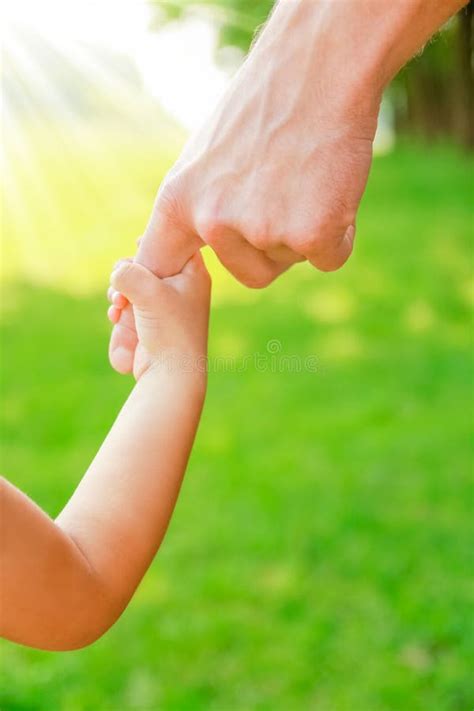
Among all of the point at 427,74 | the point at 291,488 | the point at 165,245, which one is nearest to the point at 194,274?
the point at 165,245

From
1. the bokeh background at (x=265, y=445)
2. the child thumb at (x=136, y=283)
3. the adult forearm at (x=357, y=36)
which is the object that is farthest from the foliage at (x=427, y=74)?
the child thumb at (x=136, y=283)

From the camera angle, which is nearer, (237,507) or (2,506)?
(2,506)

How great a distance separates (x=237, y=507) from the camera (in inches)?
124

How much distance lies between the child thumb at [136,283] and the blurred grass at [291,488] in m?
1.40

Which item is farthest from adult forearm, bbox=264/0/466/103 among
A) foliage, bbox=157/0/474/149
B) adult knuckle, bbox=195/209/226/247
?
foliage, bbox=157/0/474/149

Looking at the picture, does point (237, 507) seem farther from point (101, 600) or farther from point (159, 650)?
point (101, 600)

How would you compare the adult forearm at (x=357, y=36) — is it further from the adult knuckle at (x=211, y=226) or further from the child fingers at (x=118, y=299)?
the child fingers at (x=118, y=299)

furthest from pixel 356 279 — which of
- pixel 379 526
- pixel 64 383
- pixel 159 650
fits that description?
pixel 159 650

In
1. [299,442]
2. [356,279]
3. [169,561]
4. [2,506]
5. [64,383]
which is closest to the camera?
[2,506]

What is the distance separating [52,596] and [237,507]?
7.33 feet

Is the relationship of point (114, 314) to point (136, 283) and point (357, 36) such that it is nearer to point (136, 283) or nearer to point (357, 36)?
point (136, 283)

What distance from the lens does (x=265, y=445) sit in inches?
143

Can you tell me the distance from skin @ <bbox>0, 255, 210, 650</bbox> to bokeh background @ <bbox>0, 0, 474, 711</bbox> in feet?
4.55

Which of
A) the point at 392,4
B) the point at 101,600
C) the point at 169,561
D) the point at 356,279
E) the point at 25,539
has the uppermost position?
the point at 392,4
